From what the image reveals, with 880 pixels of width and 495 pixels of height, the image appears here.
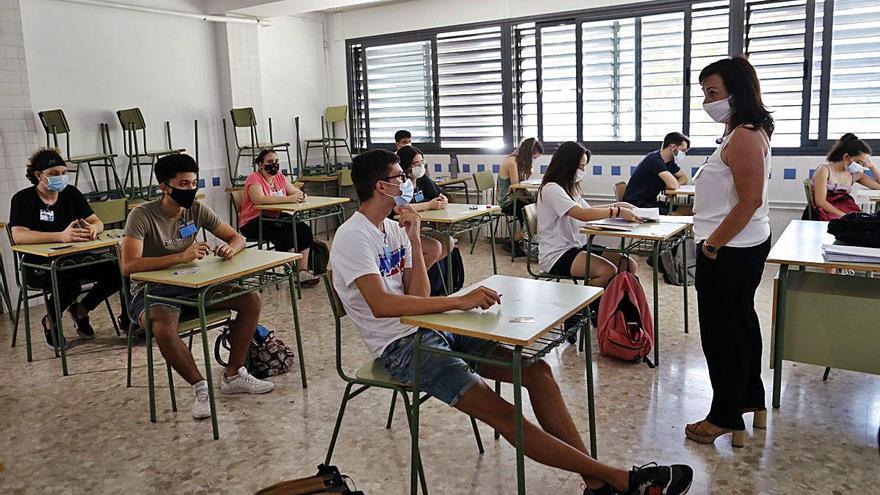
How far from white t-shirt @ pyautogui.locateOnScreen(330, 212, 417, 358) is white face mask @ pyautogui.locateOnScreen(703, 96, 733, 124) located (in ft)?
4.14

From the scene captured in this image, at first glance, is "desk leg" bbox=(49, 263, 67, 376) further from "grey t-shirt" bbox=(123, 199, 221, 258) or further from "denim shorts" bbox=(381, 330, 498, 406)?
"denim shorts" bbox=(381, 330, 498, 406)

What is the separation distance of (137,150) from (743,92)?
554 cm

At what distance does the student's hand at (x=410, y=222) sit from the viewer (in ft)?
8.70

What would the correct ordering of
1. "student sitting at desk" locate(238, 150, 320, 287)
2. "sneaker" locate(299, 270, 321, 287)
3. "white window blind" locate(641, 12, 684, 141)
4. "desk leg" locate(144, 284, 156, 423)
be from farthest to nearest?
"white window blind" locate(641, 12, 684, 141), "sneaker" locate(299, 270, 321, 287), "student sitting at desk" locate(238, 150, 320, 287), "desk leg" locate(144, 284, 156, 423)

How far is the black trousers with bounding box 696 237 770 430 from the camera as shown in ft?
8.66

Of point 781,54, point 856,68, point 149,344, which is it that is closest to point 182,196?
point 149,344

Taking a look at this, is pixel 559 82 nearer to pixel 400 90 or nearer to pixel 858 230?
pixel 400 90

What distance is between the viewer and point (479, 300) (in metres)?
2.27

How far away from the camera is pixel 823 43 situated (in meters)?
5.98

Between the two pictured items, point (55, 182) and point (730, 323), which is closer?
point (730, 323)

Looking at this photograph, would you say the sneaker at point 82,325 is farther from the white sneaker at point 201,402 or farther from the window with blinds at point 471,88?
the window with blinds at point 471,88

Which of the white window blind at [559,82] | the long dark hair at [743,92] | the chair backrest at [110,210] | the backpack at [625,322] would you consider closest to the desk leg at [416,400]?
the long dark hair at [743,92]

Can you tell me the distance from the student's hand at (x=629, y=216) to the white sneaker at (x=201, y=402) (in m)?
2.41

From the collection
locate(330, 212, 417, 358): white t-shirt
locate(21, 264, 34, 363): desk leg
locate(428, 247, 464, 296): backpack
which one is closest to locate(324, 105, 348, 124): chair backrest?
locate(428, 247, 464, 296): backpack
